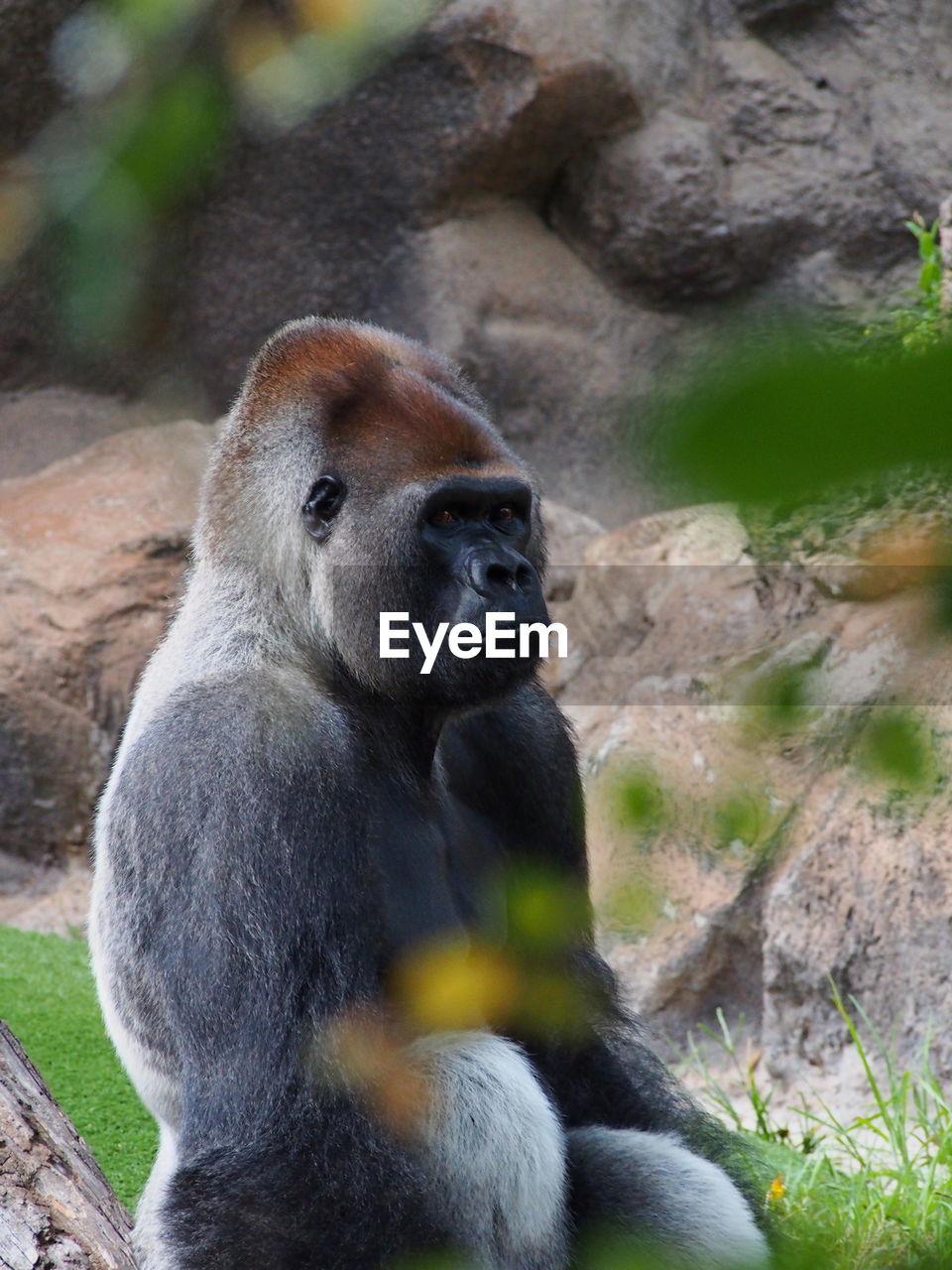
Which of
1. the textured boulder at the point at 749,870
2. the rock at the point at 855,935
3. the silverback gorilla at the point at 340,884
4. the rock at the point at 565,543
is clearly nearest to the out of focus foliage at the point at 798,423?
the textured boulder at the point at 749,870

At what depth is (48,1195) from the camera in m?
2.18

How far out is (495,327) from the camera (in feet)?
21.7

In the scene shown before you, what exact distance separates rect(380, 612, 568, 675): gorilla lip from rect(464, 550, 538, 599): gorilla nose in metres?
0.05

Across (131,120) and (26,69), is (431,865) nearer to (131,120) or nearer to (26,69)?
(26,69)

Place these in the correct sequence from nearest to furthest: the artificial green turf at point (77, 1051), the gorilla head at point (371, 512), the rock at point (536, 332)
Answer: the gorilla head at point (371, 512)
the artificial green turf at point (77, 1051)
the rock at point (536, 332)

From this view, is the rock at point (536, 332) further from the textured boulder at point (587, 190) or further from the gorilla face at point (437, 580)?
the gorilla face at point (437, 580)

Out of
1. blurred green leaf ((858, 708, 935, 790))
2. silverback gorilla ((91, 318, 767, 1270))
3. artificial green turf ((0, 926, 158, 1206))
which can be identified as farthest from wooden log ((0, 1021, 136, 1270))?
blurred green leaf ((858, 708, 935, 790))

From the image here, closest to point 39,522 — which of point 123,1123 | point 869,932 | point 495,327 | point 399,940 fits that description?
point 495,327

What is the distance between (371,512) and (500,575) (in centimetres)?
29

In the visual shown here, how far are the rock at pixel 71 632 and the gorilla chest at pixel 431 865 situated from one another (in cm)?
305

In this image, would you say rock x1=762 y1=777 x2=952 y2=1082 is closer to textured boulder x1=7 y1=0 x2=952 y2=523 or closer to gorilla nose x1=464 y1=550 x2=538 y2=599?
gorilla nose x1=464 y1=550 x2=538 y2=599

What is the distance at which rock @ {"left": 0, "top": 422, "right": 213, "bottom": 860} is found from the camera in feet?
18.3

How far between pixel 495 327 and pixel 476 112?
924 millimetres

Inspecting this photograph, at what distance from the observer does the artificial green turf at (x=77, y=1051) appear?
3.45 m
